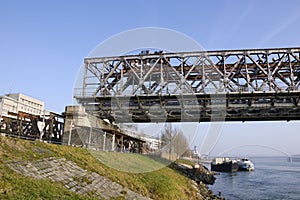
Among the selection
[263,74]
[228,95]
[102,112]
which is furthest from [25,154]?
[263,74]

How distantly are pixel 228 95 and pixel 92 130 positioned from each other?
16830 millimetres

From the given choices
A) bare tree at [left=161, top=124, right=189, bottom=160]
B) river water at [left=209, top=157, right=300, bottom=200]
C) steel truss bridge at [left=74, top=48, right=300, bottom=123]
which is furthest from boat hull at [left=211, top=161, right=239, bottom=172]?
steel truss bridge at [left=74, top=48, right=300, bottom=123]

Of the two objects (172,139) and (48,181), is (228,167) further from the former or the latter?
(48,181)

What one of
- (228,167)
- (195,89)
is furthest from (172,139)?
(195,89)

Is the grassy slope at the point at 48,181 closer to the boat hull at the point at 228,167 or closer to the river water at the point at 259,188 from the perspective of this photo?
the river water at the point at 259,188

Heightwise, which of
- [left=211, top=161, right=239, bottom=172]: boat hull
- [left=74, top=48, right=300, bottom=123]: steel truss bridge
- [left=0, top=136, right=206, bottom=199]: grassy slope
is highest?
[left=74, top=48, right=300, bottom=123]: steel truss bridge

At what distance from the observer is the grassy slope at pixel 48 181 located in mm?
10289

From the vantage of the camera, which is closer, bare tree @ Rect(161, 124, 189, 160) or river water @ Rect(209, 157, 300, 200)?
river water @ Rect(209, 157, 300, 200)

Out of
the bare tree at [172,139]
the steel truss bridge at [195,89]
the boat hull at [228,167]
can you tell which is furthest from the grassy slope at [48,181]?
the boat hull at [228,167]

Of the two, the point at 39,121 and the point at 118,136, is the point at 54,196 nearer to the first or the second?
the point at 39,121

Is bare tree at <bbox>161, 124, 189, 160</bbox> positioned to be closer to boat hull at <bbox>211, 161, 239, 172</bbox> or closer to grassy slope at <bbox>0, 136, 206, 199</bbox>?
boat hull at <bbox>211, 161, 239, 172</bbox>

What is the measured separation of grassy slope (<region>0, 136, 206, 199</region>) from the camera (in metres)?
10.3

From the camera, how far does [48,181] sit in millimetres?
12320

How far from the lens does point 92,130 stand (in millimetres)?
29219
